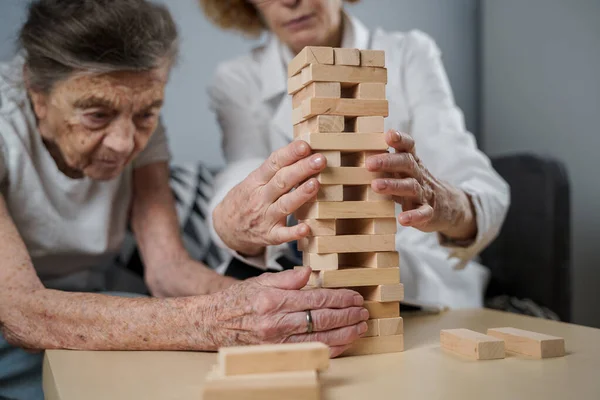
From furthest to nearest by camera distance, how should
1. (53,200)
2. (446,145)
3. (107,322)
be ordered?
(446,145) → (53,200) → (107,322)

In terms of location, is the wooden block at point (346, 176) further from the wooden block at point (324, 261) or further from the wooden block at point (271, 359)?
the wooden block at point (271, 359)

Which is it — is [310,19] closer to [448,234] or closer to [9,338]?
[448,234]

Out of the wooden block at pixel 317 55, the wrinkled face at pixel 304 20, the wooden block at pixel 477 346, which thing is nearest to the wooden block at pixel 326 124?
the wooden block at pixel 317 55

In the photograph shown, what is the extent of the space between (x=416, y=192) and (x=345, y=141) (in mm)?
190

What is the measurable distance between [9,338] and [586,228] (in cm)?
230

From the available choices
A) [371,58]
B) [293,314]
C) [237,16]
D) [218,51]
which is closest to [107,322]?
[293,314]

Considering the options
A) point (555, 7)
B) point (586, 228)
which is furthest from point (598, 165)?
point (555, 7)

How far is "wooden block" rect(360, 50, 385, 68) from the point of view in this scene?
1.15m

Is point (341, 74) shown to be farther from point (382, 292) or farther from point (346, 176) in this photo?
point (382, 292)

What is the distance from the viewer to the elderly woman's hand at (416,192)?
1.14 metres

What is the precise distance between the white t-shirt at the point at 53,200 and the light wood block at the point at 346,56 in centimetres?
91

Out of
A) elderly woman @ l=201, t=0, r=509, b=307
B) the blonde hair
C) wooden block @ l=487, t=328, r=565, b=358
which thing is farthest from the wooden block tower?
the blonde hair

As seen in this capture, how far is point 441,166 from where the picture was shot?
6.07 feet

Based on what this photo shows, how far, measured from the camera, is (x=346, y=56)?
1.14 metres
